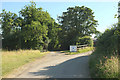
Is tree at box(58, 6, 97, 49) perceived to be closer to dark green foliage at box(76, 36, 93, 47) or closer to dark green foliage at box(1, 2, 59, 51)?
dark green foliage at box(76, 36, 93, 47)

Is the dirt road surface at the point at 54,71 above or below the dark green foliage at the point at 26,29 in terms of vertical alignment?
below

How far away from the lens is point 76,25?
3350 centimetres

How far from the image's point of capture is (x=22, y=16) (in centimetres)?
2831

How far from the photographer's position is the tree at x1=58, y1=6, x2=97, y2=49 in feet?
109

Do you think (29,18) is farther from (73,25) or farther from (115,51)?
(115,51)

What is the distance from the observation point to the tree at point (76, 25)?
1303 inches

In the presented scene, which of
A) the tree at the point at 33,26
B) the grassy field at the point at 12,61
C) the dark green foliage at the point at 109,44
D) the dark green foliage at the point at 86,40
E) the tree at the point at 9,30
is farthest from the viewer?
the dark green foliage at the point at 86,40

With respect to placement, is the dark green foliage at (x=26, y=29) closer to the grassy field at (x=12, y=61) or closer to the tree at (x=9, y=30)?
the tree at (x=9, y=30)

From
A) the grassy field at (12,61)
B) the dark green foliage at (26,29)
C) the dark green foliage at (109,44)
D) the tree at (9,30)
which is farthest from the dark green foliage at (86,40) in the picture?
the dark green foliage at (109,44)

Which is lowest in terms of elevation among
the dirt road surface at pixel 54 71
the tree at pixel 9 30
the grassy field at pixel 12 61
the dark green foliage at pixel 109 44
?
the dirt road surface at pixel 54 71

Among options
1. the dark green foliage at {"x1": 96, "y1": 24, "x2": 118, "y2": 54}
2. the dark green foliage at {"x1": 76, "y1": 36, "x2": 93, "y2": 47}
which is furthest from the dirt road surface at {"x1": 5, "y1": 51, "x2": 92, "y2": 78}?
the dark green foliage at {"x1": 76, "y1": 36, "x2": 93, "y2": 47}

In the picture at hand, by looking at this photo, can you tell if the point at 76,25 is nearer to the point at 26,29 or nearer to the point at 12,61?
the point at 26,29

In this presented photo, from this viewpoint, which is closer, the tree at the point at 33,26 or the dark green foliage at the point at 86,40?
the tree at the point at 33,26

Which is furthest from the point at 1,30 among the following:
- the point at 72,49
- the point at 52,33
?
the point at 72,49
